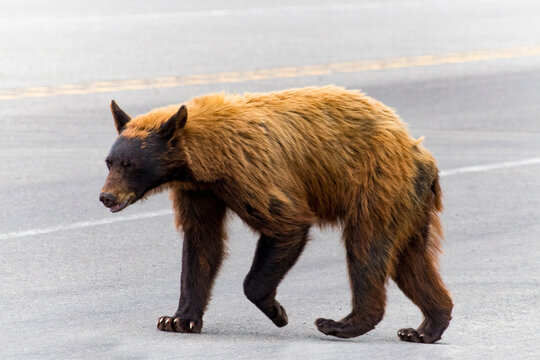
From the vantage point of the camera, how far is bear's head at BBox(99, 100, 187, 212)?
6195 mm

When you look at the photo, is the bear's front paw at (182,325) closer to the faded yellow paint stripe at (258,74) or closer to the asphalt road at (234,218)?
the asphalt road at (234,218)

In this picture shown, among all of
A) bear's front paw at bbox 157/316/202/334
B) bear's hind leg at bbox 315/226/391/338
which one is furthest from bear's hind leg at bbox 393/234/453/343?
bear's front paw at bbox 157/316/202/334

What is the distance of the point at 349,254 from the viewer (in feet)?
21.2

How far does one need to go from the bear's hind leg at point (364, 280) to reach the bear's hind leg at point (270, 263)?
0.30 metres

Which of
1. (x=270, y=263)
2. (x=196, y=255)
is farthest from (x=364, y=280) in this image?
(x=196, y=255)

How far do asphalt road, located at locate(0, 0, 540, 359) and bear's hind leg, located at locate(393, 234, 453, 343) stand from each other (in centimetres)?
15

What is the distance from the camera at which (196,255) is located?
660cm

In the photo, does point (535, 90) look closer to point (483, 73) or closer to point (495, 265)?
Result: point (483, 73)

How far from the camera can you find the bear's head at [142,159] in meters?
6.20

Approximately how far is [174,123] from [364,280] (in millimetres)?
1430

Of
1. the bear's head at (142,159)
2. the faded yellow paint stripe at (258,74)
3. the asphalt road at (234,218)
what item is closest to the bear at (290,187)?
the bear's head at (142,159)

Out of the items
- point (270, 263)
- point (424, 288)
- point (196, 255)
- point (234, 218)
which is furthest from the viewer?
point (234, 218)

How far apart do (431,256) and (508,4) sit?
1842 cm

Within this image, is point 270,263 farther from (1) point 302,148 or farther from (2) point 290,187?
(1) point 302,148
